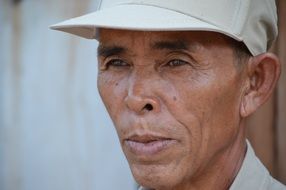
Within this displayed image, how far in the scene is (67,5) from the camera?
3.59 m

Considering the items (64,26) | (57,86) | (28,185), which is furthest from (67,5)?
(64,26)

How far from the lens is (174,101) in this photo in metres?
1.80

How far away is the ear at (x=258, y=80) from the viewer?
193 centimetres

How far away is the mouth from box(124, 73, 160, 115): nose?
84mm

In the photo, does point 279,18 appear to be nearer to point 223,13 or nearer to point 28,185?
point 223,13

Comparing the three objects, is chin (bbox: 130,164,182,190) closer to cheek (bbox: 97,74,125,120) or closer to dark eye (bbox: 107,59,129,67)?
cheek (bbox: 97,74,125,120)

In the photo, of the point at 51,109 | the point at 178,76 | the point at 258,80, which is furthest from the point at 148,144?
the point at 51,109

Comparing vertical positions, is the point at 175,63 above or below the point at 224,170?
above

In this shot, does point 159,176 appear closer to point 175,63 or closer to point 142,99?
point 142,99

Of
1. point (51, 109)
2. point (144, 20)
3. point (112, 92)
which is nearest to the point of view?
point (144, 20)

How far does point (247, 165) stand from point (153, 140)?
375 mm

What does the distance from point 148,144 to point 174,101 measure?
0.51ft

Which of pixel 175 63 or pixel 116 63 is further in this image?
pixel 116 63

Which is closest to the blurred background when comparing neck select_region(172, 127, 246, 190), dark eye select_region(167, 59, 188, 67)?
neck select_region(172, 127, 246, 190)
